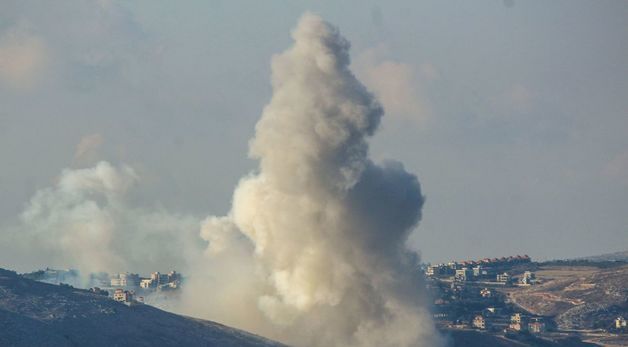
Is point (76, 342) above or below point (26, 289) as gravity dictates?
below

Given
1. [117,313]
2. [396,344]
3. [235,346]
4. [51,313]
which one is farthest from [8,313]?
[396,344]

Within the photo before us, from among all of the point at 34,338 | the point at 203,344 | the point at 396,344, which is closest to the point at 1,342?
the point at 34,338

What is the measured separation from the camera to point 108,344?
17938 cm

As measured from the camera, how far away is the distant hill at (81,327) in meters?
177

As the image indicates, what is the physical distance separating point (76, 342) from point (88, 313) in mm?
15944

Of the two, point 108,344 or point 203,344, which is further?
point 203,344

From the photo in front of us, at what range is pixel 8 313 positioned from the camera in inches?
7210

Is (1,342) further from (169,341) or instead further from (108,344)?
(169,341)

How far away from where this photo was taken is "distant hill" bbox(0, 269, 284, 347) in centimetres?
17652

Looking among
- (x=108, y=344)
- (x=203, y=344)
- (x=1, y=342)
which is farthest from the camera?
(x=203, y=344)

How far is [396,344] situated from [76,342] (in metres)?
50.0

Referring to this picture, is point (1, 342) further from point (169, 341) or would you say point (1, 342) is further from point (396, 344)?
point (396, 344)

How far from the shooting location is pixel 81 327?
184750 millimetres

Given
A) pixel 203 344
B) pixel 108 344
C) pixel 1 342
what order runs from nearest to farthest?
pixel 1 342 < pixel 108 344 < pixel 203 344
